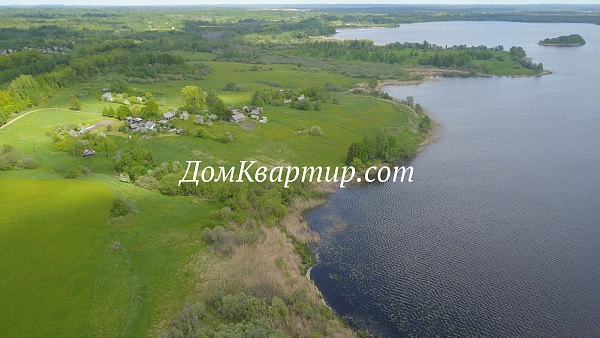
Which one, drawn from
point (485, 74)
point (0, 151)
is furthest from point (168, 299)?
point (485, 74)

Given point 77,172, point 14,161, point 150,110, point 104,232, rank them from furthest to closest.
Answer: point 150,110 < point 14,161 < point 77,172 < point 104,232

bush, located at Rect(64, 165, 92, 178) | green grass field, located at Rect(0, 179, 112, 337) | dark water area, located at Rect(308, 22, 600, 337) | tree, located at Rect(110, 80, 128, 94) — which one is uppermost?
tree, located at Rect(110, 80, 128, 94)

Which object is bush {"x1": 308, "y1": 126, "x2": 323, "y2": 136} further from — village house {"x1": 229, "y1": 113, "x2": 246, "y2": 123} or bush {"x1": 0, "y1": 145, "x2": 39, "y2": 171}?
bush {"x1": 0, "y1": 145, "x2": 39, "y2": 171}

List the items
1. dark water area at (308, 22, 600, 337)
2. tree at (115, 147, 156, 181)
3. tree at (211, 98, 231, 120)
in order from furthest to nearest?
tree at (211, 98, 231, 120) < tree at (115, 147, 156, 181) < dark water area at (308, 22, 600, 337)

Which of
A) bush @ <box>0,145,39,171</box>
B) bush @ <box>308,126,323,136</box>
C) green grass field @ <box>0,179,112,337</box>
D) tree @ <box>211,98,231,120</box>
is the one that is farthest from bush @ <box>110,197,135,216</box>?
bush @ <box>308,126,323,136</box>

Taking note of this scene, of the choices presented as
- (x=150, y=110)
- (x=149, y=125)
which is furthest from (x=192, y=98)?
(x=149, y=125)

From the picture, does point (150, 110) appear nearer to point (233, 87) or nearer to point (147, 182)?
point (147, 182)

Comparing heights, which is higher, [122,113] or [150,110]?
[150,110]

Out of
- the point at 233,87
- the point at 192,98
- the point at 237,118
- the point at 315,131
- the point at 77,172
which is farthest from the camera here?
the point at 233,87
